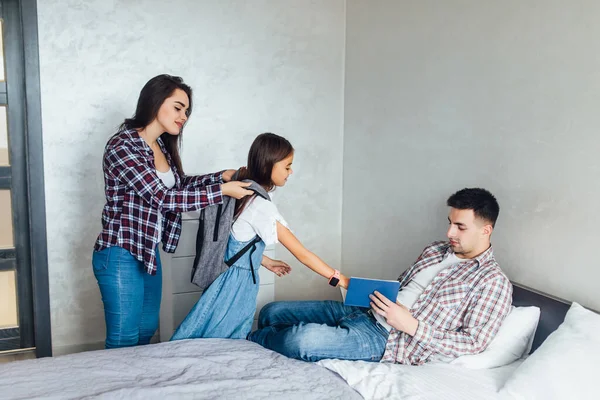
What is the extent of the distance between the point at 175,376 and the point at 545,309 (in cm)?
134

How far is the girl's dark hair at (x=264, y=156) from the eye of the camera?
7.61ft

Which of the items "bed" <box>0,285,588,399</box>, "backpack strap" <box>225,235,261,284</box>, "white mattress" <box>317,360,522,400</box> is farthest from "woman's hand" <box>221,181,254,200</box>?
"white mattress" <box>317,360,522,400</box>

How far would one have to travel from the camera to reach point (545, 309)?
2160 millimetres

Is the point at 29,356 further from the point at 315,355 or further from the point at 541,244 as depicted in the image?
the point at 541,244

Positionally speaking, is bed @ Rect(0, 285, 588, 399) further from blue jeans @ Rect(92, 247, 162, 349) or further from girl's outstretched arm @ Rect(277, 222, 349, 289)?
girl's outstretched arm @ Rect(277, 222, 349, 289)

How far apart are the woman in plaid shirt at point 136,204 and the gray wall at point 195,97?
0.98 meters

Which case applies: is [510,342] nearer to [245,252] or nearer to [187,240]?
[245,252]

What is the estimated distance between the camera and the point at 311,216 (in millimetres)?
3879

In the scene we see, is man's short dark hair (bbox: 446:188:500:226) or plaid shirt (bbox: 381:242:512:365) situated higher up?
man's short dark hair (bbox: 446:188:500:226)

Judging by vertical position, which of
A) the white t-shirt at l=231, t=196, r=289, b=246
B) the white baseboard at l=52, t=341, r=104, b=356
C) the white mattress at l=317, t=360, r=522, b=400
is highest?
the white t-shirt at l=231, t=196, r=289, b=246

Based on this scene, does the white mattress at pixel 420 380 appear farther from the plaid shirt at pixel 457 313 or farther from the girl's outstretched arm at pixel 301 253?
the girl's outstretched arm at pixel 301 253

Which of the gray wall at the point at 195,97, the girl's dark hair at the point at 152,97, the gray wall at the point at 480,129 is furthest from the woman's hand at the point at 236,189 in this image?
the gray wall at the point at 195,97

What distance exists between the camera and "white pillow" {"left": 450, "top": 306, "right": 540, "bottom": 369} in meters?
2.07

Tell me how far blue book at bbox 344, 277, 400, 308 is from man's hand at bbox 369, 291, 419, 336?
4 centimetres
